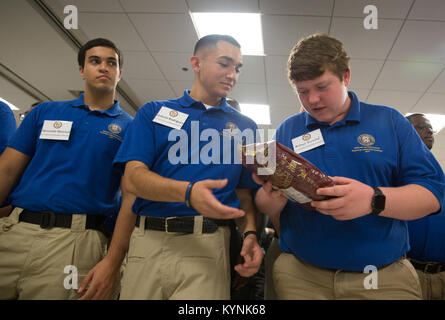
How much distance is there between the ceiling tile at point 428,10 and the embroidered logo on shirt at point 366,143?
8.08ft

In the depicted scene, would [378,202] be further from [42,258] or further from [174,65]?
[174,65]

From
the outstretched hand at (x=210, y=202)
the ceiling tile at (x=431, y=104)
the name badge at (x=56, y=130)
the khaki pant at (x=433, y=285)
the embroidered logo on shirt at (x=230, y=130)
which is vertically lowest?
the khaki pant at (x=433, y=285)

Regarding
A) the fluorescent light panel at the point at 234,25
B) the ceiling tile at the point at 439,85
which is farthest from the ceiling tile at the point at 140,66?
the ceiling tile at the point at 439,85

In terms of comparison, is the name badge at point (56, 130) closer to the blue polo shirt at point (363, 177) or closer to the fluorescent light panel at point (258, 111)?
the blue polo shirt at point (363, 177)

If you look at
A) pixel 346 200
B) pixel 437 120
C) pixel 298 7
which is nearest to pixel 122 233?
pixel 346 200

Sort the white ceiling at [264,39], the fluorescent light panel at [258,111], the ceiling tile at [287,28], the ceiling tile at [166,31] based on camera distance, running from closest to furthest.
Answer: the white ceiling at [264,39] < the ceiling tile at [287,28] < the ceiling tile at [166,31] < the fluorescent light panel at [258,111]

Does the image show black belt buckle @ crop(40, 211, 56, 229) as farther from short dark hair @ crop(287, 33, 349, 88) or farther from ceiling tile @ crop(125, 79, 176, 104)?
ceiling tile @ crop(125, 79, 176, 104)

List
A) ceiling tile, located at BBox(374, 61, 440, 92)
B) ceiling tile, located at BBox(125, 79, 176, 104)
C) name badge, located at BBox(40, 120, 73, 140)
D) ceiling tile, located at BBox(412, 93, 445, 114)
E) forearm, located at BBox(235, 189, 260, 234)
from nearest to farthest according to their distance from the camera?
forearm, located at BBox(235, 189, 260, 234) < name badge, located at BBox(40, 120, 73, 140) < ceiling tile, located at BBox(374, 61, 440, 92) < ceiling tile, located at BBox(412, 93, 445, 114) < ceiling tile, located at BBox(125, 79, 176, 104)

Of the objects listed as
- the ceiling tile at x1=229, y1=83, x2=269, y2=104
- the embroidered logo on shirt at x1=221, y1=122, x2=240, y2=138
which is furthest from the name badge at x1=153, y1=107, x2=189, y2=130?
the ceiling tile at x1=229, y1=83, x2=269, y2=104

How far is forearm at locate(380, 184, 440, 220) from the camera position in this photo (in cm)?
80

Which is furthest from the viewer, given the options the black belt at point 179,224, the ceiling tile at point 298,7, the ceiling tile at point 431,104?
the ceiling tile at point 431,104

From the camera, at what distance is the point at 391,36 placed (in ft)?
9.74

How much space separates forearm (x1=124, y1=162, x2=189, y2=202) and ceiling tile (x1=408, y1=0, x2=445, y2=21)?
3.05 metres

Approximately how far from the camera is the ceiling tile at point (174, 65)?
368 cm
